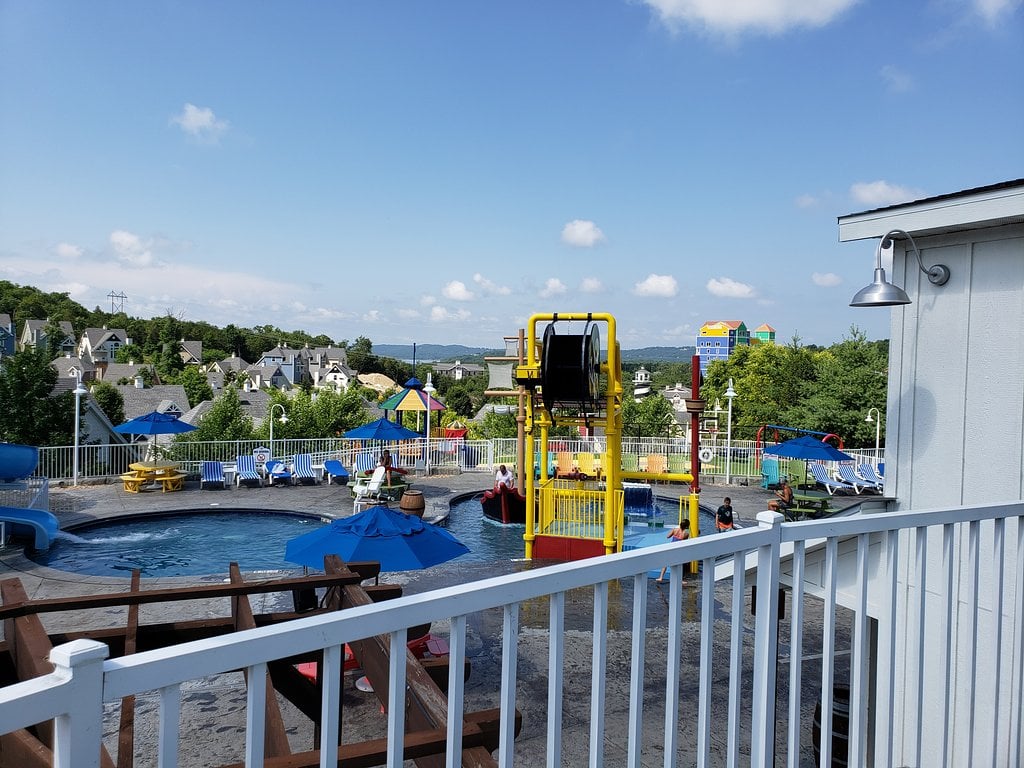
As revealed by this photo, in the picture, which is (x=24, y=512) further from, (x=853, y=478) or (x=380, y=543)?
(x=853, y=478)

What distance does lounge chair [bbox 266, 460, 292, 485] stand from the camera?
57.5ft

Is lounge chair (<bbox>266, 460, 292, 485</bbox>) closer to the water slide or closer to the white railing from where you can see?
the water slide

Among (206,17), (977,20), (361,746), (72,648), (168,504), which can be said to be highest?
(206,17)

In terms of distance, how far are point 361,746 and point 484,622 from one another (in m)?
6.63

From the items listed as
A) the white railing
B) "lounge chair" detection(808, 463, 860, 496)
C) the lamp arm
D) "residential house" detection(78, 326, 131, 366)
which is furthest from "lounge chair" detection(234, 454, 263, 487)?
"residential house" detection(78, 326, 131, 366)

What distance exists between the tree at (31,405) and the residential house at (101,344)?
75590 millimetres

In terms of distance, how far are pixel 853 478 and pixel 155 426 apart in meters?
16.5

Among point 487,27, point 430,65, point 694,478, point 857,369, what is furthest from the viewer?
point 857,369

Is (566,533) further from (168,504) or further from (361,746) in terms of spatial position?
(361,746)

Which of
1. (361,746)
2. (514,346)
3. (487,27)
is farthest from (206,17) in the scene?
(361,746)

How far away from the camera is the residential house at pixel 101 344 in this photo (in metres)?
93.0

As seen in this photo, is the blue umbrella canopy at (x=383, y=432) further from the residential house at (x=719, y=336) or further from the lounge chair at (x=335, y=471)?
the residential house at (x=719, y=336)

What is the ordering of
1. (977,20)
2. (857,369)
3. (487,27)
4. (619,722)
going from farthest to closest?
1. (857,369)
2. (487,27)
3. (977,20)
4. (619,722)

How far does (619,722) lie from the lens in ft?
17.8
